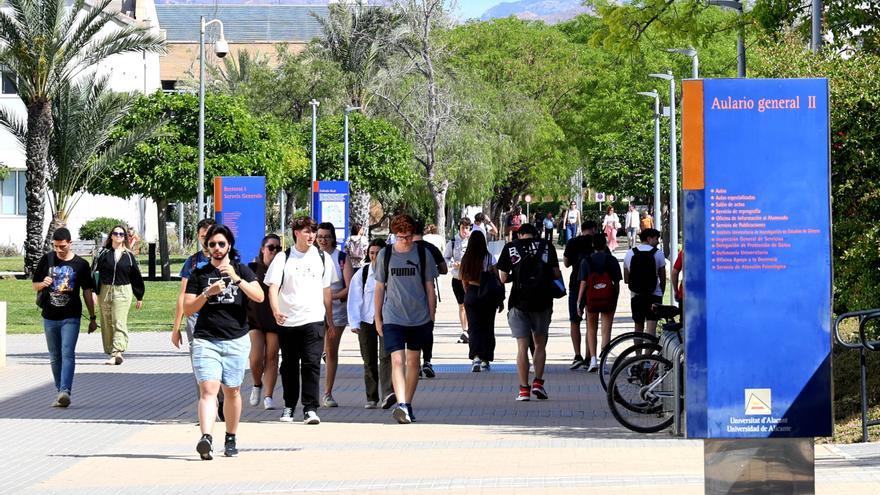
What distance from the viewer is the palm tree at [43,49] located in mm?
36688

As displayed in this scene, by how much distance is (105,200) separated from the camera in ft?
206

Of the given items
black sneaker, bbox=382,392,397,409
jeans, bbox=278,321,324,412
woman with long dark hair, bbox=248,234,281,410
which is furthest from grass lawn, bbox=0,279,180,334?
jeans, bbox=278,321,324,412

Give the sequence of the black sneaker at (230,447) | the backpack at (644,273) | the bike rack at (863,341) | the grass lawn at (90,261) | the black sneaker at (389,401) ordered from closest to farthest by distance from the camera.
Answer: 1. the bike rack at (863,341)
2. the black sneaker at (230,447)
3. the black sneaker at (389,401)
4. the backpack at (644,273)
5. the grass lawn at (90,261)

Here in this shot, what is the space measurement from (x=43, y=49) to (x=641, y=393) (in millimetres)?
27302

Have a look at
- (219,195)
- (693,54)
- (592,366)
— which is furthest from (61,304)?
(693,54)

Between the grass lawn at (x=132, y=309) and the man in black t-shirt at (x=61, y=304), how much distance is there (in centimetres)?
1055

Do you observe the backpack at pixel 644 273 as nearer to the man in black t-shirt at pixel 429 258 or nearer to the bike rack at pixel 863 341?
the man in black t-shirt at pixel 429 258

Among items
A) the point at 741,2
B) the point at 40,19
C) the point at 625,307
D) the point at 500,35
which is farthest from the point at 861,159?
the point at 500,35

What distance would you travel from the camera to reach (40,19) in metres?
36.8

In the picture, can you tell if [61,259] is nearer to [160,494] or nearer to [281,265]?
[281,265]

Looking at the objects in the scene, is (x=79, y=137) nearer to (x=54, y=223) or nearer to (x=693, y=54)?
→ (x=54, y=223)

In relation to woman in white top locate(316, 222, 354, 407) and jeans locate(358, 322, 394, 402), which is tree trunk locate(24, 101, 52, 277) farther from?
jeans locate(358, 322, 394, 402)

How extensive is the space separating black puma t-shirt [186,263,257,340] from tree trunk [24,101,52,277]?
27.5 metres

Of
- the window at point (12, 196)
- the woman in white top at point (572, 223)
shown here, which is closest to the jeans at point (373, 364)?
the woman in white top at point (572, 223)
